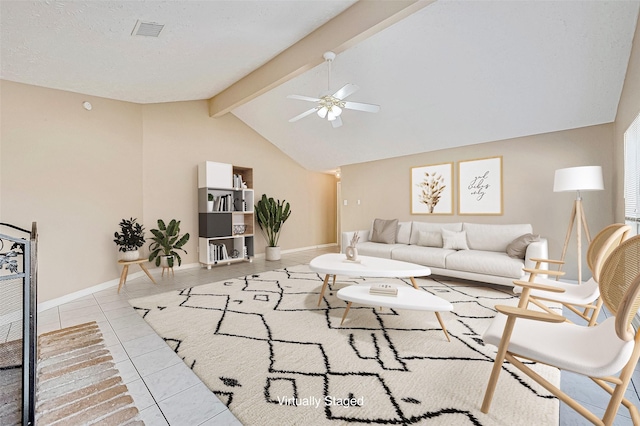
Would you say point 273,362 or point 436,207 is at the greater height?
point 436,207

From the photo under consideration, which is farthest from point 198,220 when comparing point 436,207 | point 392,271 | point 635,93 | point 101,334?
point 635,93

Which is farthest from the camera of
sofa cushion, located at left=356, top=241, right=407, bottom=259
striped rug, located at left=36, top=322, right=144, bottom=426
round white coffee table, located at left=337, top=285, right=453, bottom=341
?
sofa cushion, located at left=356, top=241, right=407, bottom=259

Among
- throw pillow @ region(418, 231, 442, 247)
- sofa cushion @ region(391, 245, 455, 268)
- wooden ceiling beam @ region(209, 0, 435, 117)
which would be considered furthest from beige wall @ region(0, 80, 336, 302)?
throw pillow @ region(418, 231, 442, 247)

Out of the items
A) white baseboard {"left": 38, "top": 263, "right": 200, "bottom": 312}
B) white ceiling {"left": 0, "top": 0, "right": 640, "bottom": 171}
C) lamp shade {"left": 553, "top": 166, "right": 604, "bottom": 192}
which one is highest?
white ceiling {"left": 0, "top": 0, "right": 640, "bottom": 171}

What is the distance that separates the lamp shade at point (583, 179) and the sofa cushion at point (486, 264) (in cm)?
105

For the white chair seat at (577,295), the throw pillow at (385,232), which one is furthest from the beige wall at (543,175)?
the white chair seat at (577,295)

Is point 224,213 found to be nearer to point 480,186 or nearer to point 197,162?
point 197,162

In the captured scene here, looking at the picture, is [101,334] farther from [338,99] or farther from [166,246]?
[338,99]

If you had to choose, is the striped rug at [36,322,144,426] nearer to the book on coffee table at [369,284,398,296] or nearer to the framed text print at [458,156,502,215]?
the book on coffee table at [369,284,398,296]

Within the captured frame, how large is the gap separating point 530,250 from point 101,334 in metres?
4.60

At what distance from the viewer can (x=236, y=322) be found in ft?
8.55

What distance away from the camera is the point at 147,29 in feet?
8.42

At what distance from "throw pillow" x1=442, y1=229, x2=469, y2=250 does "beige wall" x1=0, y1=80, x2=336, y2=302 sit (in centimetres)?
428

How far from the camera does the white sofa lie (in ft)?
11.4
